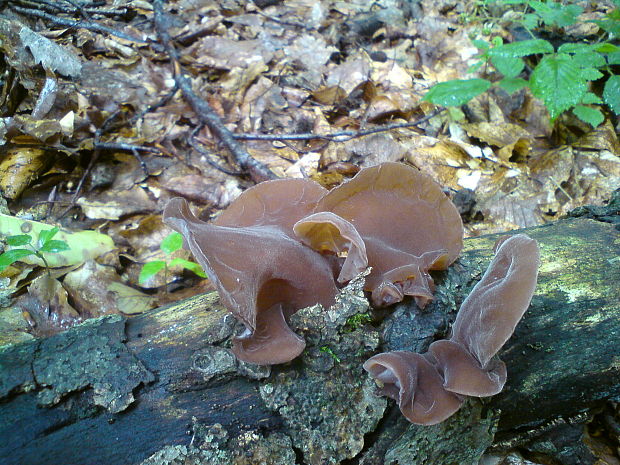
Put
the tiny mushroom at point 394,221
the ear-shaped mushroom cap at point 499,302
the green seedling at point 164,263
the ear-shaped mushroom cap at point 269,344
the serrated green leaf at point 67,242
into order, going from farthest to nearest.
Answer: the serrated green leaf at point 67,242, the green seedling at point 164,263, the tiny mushroom at point 394,221, the ear-shaped mushroom cap at point 269,344, the ear-shaped mushroom cap at point 499,302

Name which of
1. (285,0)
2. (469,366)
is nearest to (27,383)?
(469,366)

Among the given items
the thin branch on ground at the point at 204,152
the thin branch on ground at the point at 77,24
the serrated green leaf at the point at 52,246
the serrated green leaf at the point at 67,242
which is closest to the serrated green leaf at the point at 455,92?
the thin branch on ground at the point at 204,152

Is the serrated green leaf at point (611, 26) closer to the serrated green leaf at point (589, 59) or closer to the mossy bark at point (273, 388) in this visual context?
the serrated green leaf at point (589, 59)

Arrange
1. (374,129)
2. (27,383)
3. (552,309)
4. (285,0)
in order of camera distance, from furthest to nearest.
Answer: (285,0) → (374,129) → (552,309) → (27,383)

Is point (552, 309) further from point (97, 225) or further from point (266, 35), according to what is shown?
point (266, 35)

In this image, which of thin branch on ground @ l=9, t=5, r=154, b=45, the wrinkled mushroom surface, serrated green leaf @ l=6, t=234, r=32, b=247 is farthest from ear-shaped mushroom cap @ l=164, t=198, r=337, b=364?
thin branch on ground @ l=9, t=5, r=154, b=45

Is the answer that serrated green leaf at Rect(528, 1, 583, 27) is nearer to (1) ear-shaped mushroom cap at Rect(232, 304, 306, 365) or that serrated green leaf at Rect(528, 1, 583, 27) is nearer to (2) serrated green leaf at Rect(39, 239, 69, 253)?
(1) ear-shaped mushroom cap at Rect(232, 304, 306, 365)
